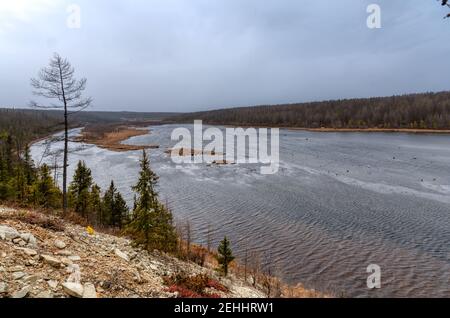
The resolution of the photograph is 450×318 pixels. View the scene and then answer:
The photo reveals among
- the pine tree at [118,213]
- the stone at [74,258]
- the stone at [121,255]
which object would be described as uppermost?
the stone at [74,258]

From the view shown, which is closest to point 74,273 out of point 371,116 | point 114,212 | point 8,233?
point 8,233

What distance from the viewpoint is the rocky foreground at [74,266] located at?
7.13 meters

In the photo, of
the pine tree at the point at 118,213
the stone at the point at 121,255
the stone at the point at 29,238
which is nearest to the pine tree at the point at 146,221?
the stone at the point at 121,255

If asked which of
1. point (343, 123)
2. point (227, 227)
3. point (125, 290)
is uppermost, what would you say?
point (343, 123)

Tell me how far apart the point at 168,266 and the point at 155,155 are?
50.1m

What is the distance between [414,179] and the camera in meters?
35.9

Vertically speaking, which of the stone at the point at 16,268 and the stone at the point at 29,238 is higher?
the stone at the point at 29,238

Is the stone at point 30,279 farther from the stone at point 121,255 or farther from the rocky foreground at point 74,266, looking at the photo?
the stone at point 121,255

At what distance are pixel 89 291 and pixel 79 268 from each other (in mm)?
1325

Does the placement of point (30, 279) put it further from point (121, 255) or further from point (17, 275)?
point (121, 255)

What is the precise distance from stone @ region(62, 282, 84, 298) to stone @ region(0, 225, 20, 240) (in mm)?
2994

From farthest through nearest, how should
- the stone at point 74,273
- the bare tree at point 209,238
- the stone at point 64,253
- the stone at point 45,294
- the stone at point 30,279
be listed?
the bare tree at point 209,238 → the stone at point 64,253 → the stone at point 74,273 → the stone at point 30,279 → the stone at point 45,294

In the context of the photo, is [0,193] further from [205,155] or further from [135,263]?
[205,155]
